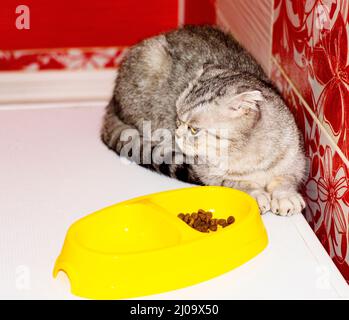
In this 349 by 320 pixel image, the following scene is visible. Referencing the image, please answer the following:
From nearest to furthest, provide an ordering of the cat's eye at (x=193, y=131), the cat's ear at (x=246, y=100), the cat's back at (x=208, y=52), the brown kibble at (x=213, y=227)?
1. the brown kibble at (x=213, y=227)
2. the cat's ear at (x=246, y=100)
3. the cat's eye at (x=193, y=131)
4. the cat's back at (x=208, y=52)

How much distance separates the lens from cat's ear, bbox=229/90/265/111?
1.47 metres

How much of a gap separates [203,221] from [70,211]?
0.33 m

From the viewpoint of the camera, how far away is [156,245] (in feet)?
4.39

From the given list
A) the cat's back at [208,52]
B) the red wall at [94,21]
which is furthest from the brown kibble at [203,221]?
the red wall at [94,21]

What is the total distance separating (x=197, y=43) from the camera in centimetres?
191

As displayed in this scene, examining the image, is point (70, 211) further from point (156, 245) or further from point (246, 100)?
point (246, 100)

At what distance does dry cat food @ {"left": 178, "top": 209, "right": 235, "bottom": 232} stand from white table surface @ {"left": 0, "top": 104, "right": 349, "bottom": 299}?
0.35 ft

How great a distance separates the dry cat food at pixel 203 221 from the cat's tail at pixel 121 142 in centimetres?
24

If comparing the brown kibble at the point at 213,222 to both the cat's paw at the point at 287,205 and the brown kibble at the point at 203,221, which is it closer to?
the brown kibble at the point at 203,221

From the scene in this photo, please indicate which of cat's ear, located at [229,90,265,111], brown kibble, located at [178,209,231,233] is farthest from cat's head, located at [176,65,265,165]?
brown kibble, located at [178,209,231,233]

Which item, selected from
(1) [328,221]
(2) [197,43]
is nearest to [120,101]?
(2) [197,43]

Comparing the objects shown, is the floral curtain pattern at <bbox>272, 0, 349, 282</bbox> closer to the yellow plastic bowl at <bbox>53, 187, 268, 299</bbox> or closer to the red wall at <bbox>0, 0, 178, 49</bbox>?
the yellow plastic bowl at <bbox>53, 187, 268, 299</bbox>

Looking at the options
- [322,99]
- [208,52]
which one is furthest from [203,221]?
[208,52]

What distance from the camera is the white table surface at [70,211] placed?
4.05ft
